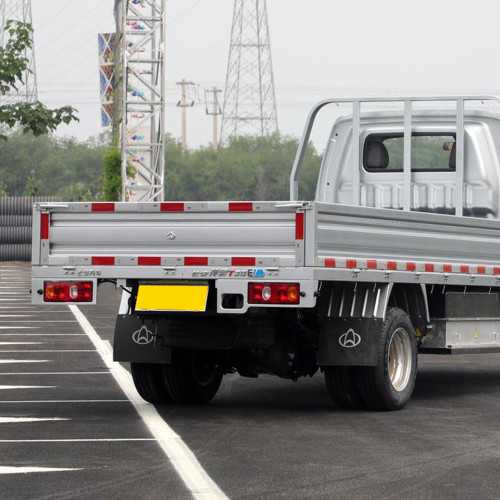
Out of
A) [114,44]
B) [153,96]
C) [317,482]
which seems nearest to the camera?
[317,482]

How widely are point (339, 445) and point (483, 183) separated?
5.41 m

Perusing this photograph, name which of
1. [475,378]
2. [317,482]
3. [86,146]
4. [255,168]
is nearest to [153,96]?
[475,378]

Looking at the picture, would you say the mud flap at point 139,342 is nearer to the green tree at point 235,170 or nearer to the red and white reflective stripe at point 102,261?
the red and white reflective stripe at point 102,261

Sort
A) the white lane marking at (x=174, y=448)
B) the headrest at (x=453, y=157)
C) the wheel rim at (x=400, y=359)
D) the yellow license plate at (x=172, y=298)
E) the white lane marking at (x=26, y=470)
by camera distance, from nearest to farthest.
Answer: the white lane marking at (x=174, y=448)
the white lane marking at (x=26, y=470)
the yellow license plate at (x=172, y=298)
the wheel rim at (x=400, y=359)
the headrest at (x=453, y=157)

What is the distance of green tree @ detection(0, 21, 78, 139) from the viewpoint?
24094mm

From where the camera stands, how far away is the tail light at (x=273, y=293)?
11.3 meters

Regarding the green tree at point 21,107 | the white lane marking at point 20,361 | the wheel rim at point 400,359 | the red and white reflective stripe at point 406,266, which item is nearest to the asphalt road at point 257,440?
the wheel rim at point 400,359

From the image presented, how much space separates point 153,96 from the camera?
5141cm

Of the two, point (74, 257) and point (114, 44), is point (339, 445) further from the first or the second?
point (114, 44)

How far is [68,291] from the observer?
12.0 meters

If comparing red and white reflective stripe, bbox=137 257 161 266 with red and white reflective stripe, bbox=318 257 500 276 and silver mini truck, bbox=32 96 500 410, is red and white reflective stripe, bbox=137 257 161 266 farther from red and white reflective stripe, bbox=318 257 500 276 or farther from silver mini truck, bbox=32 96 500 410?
red and white reflective stripe, bbox=318 257 500 276

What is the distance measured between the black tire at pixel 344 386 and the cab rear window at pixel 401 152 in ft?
12.2

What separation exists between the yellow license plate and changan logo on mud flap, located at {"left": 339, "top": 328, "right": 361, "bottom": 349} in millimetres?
1213

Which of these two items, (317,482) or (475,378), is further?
(475,378)
